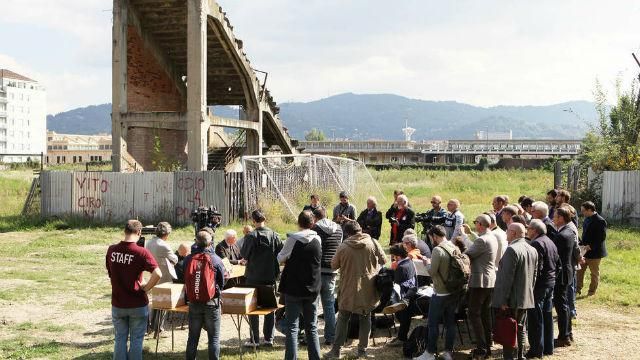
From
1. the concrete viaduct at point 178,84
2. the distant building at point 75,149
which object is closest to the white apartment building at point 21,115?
the distant building at point 75,149

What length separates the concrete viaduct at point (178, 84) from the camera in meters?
21.8

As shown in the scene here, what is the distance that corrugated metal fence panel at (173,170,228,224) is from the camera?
19.6 meters

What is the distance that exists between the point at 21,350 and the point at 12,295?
332cm

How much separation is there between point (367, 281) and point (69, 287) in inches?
272

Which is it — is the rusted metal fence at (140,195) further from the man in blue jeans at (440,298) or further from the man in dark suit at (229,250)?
the man in blue jeans at (440,298)

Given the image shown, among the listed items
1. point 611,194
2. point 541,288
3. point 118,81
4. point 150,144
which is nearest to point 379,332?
point 541,288

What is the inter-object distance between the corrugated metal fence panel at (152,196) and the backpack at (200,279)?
530 inches

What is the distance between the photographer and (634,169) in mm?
22047

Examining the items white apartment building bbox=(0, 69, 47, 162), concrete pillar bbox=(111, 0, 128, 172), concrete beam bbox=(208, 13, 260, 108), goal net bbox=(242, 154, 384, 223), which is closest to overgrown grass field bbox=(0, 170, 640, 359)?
goal net bbox=(242, 154, 384, 223)

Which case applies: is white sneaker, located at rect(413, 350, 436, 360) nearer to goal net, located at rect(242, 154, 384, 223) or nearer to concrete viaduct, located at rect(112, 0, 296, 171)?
goal net, located at rect(242, 154, 384, 223)

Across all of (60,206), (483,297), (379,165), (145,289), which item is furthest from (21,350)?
(379,165)

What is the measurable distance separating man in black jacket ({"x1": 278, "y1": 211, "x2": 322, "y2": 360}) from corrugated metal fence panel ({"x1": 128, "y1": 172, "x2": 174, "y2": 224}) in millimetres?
13500

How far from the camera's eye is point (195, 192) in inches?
779

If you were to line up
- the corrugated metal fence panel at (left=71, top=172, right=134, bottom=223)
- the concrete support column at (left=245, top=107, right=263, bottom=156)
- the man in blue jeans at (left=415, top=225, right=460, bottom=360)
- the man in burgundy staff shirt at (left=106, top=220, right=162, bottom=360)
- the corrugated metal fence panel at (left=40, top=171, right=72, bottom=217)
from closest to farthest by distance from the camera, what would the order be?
the man in burgundy staff shirt at (left=106, top=220, right=162, bottom=360)
the man in blue jeans at (left=415, top=225, right=460, bottom=360)
the corrugated metal fence panel at (left=71, top=172, right=134, bottom=223)
the corrugated metal fence panel at (left=40, top=171, right=72, bottom=217)
the concrete support column at (left=245, top=107, right=263, bottom=156)
